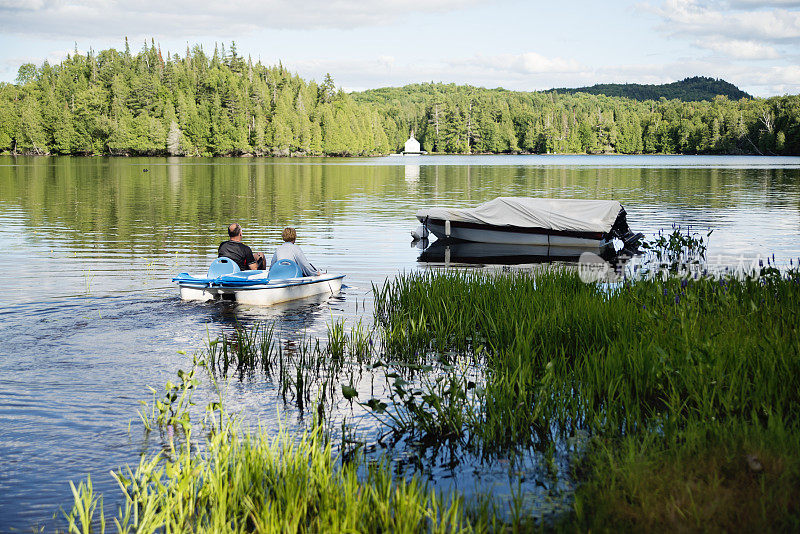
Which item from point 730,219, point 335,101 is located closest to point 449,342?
point 730,219

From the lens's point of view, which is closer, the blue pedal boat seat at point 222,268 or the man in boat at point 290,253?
the blue pedal boat seat at point 222,268

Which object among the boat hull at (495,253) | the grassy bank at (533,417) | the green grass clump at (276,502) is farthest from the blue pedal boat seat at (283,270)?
the green grass clump at (276,502)

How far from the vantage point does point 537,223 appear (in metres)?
24.7

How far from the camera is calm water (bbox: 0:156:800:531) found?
704 cm

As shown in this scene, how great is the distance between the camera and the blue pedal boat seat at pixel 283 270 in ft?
47.3

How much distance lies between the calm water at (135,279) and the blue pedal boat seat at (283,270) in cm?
73

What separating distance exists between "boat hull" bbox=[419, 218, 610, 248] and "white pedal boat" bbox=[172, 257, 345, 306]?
12.2 metres

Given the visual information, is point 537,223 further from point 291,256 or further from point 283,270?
point 283,270

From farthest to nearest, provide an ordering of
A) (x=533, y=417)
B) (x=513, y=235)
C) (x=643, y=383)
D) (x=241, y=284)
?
(x=513, y=235) < (x=241, y=284) < (x=643, y=383) < (x=533, y=417)

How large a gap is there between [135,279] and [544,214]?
13.7 m

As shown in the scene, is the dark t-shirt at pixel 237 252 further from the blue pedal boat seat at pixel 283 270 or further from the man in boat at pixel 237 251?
the blue pedal boat seat at pixel 283 270

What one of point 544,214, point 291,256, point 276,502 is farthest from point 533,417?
point 544,214

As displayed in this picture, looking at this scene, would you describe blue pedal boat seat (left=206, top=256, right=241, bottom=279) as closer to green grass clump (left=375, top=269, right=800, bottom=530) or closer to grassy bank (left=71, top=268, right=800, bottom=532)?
grassy bank (left=71, top=268, right=800, bottom=532)

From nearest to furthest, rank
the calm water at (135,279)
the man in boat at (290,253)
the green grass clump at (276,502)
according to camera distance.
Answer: the green grass clump at (276,502) < the calm water at (135,279) < the man in boat at (290,253)
